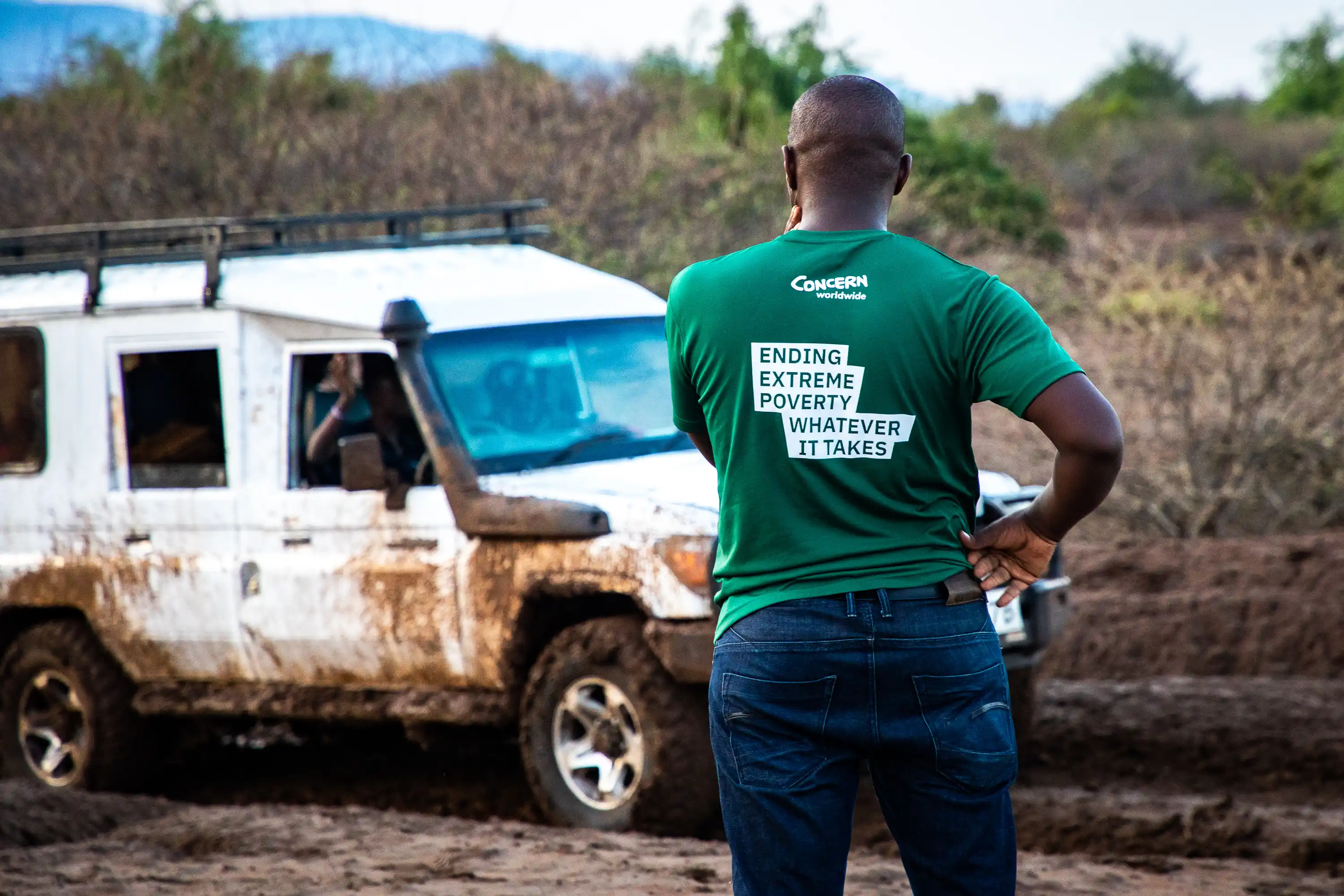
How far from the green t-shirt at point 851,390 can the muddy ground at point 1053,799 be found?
229cm

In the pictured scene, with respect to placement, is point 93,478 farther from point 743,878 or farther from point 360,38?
point 360,38

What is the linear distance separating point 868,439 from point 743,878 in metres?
0.74

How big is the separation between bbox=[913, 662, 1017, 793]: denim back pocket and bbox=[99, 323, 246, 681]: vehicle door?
14.4 feet

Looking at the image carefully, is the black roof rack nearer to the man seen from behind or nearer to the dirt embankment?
the dirt embankment

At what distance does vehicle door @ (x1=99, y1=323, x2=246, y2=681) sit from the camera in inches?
253

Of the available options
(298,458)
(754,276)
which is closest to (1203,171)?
(298,458)

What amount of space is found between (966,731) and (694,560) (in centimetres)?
275

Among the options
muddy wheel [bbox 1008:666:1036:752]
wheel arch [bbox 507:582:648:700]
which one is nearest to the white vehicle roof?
wheel arch [bbox 507:582:648:700]

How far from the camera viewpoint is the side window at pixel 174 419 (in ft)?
21.4

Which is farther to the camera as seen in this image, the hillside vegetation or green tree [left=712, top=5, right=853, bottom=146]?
green tree [left=712, top=5, right=853, bottom=146]

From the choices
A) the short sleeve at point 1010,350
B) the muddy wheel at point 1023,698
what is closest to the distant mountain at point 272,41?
the muddy wheel at point 1023,698

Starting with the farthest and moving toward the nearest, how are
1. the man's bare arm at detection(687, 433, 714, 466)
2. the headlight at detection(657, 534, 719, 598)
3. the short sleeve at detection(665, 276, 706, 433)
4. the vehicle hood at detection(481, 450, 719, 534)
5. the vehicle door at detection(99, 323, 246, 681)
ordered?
1. the vehicle door at detection(99, 323, 246, 681)
2. the vehicle hood at detection(481, 450, 719, 534)
3. the headlight at detection(657, 534, 719, 598)
4. the man's bare arm at detection(687, 433, 714, 466)
5. the short sleeve at detection(665, 276, 706, 433)

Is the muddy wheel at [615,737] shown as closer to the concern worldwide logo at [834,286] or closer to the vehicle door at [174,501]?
the vehicle door at [174,501]

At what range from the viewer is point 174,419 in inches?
263
